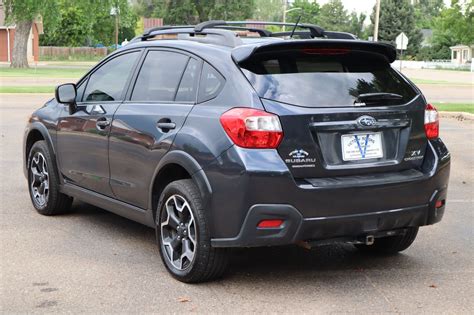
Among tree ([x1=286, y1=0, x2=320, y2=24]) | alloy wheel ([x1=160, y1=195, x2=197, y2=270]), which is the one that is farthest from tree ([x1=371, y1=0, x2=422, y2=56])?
alloy wheel ([x1=160, y1=195, x2=197, y2=270])

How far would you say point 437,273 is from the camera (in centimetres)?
551

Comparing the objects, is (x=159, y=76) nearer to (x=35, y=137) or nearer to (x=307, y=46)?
(x=307, y=46)

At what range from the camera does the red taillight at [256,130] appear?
4.69m

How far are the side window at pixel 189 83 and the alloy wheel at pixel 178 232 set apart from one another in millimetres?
740

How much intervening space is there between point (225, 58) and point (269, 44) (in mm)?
367

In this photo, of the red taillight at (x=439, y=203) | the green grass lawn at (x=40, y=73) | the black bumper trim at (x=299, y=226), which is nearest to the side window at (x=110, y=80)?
the black bumper trim at (x=299, y=226)

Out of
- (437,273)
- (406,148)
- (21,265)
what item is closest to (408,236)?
(437,273)

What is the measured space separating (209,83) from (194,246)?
1.14 metres

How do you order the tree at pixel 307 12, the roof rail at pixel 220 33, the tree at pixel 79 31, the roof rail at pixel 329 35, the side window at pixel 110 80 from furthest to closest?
the tree at pixel 307 12
the tree at pixel 79 31
the side window at pixel 110 80
the roof rail at pixel 329 35
the roof rail at pixel 220 33

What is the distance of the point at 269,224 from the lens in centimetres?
470

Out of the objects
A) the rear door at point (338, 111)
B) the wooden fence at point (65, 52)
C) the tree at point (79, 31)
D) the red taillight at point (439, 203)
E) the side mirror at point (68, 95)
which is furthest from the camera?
the tree at point (79, 31)

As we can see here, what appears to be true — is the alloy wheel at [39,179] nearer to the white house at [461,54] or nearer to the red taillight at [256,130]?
the red taillight at [256,130]

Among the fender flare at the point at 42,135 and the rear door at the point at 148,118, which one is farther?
the fender flare at the point at 42,135

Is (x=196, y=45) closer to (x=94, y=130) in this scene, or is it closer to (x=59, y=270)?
(x=94, y=130)
